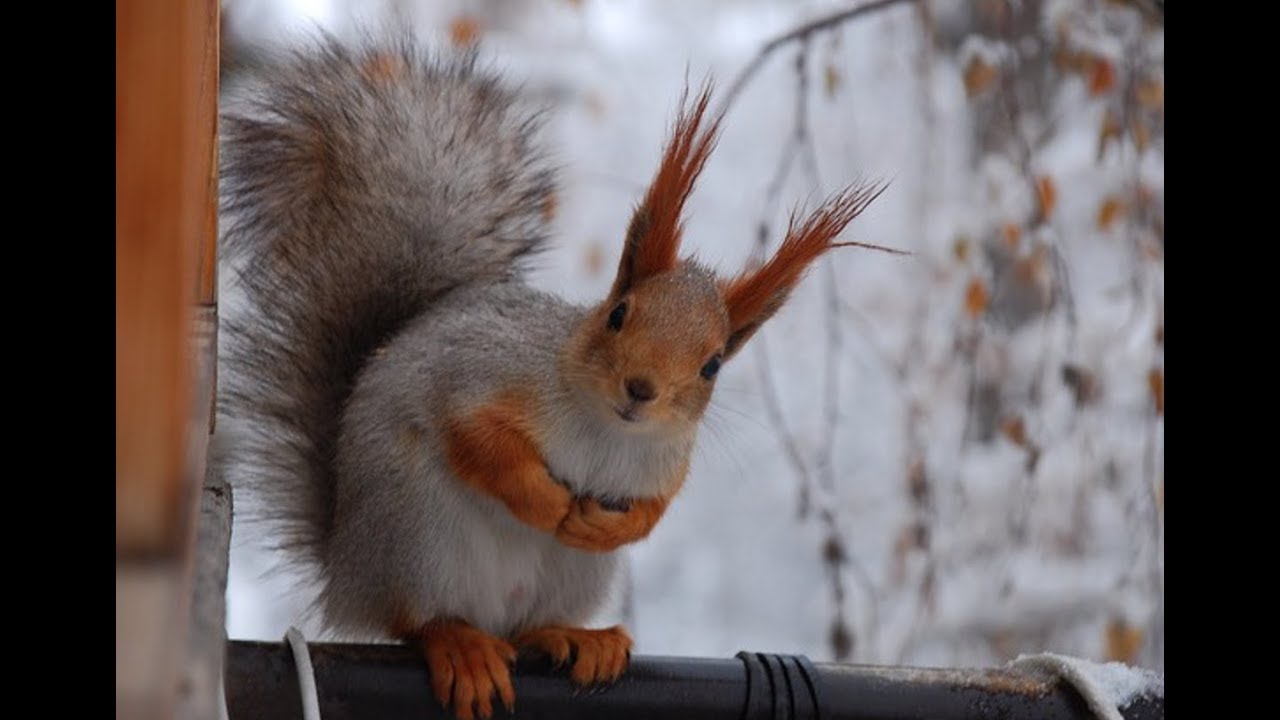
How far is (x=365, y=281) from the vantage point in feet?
4.59

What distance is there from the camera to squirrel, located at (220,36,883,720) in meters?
1.16

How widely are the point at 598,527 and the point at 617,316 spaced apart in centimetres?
16

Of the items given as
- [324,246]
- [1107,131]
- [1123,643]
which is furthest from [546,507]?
[1123,643]

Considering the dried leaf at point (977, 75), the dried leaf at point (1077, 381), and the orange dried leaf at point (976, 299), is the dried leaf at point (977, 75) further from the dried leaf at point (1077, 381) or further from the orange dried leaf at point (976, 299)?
the dried leaf at point (1077, 381)

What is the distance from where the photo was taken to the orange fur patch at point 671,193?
108 cm

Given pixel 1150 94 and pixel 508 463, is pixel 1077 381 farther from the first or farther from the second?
pixel 508 463

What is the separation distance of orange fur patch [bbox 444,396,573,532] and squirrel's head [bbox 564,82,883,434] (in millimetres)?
59

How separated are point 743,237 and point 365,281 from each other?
2234 mm

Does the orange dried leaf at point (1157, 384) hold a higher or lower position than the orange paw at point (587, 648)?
higher

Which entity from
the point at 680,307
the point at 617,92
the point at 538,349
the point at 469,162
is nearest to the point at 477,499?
the point at 538,349

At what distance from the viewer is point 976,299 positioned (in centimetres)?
232

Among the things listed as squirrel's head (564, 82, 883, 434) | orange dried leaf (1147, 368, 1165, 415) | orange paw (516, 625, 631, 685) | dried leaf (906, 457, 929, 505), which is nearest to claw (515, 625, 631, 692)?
orange paw (516, 625, 631, 685)

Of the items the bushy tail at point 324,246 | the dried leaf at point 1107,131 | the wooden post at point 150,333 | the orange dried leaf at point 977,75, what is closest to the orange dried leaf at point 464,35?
the bushy tail at point 324,246
